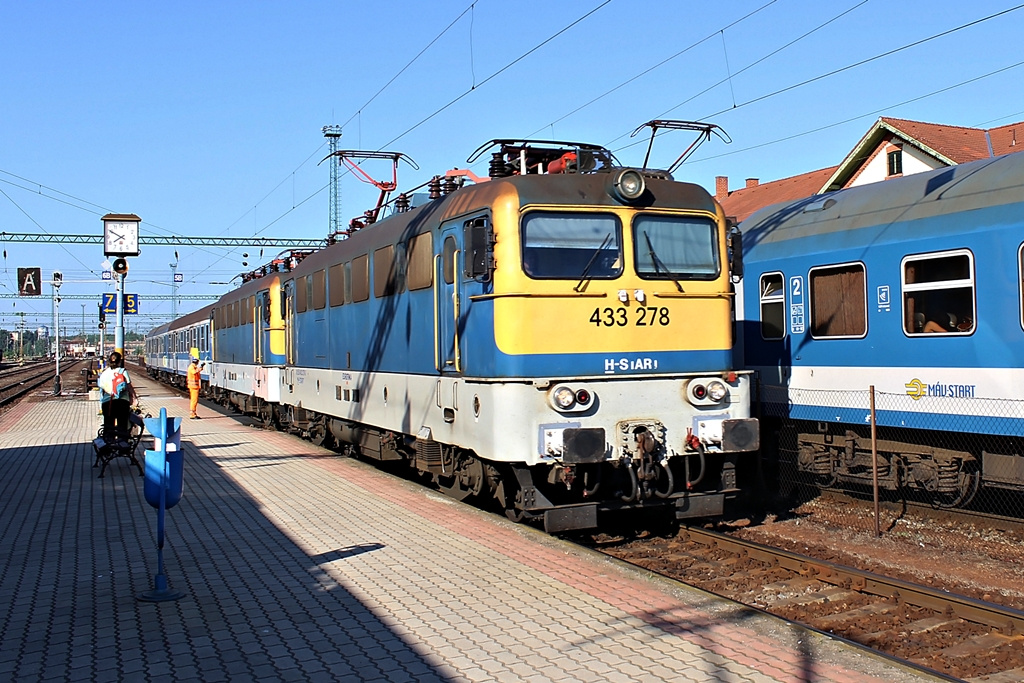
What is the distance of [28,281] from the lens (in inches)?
1331

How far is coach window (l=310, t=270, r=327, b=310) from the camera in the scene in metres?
15.4

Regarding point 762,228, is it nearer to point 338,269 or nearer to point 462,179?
point 462,179

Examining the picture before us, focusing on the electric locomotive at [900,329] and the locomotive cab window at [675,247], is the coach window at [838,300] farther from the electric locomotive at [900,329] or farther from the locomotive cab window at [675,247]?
the locomotive cab window at [675,247]

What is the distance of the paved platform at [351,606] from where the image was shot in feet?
17.9

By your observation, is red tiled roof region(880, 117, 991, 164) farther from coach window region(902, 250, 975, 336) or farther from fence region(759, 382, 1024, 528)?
coach window region(902, 250, 975, 336)

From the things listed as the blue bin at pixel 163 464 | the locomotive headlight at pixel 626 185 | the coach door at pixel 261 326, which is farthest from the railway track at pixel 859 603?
the coach door at pixel 261 326

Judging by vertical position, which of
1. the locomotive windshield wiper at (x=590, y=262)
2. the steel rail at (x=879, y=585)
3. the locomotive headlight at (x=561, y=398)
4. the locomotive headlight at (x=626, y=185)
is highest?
the locomotive headlight at (x=626, y=185)

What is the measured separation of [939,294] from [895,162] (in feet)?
73.7

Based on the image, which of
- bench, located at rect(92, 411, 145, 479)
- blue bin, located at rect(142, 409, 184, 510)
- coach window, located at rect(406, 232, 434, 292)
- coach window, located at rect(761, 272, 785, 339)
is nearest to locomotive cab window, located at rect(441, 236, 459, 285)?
coach window, located at rect(406, 232, 434, 292)

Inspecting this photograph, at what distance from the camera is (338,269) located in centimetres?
1457

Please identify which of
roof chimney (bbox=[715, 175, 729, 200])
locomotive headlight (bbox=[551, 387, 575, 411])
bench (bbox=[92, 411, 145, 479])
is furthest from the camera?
roof chimney (bbox=[715, 175, 729, 200])

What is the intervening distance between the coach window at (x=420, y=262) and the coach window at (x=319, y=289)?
4.69 m

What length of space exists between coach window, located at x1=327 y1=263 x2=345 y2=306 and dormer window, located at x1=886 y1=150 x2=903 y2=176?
21.9 meters

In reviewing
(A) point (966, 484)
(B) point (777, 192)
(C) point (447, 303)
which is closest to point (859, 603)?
(A) point (966, 484)
